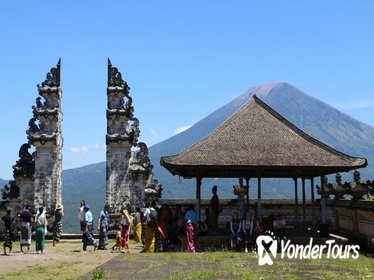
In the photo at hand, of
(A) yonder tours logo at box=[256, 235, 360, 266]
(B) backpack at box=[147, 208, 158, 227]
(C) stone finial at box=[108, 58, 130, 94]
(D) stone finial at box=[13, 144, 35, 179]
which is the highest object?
(C) stone finial at box=[108, 58, 130, 94]

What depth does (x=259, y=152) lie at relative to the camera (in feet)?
60.3

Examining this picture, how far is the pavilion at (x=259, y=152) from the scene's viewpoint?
17859mm

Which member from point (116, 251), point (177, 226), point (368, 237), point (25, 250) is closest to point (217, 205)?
point (177, 226)

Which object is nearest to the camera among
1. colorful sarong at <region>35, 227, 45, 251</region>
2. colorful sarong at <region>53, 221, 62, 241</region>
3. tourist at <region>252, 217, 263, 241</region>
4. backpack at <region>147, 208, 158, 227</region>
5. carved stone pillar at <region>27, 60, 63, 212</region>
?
tourist at <region>252, 217, 263, 241</region>

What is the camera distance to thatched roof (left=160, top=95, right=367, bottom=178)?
703 inches

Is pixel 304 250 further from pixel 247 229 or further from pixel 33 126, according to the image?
pixel 33 126

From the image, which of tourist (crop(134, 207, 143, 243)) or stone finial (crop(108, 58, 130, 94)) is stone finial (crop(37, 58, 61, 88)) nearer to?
stone finial (crop(108, 58, 130, 94))

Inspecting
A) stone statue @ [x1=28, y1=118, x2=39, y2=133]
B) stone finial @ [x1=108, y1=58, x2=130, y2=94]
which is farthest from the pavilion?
stone statue @ [x1=28, y1=118, x2=39, y2=133]

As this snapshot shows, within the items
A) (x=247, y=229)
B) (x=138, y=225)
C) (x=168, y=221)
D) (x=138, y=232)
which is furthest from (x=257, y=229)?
(x=138, y=232)

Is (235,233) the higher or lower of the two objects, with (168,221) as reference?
lower

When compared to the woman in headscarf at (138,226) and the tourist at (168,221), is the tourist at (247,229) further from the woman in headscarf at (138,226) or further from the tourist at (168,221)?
the woman in headscarf at (138,226)

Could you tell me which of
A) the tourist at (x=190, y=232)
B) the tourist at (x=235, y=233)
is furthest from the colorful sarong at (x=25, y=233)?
the tourist at (x=235, y=233)

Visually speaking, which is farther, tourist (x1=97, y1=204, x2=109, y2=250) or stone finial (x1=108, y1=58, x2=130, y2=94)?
stone finial (x1=108, y1=58, x2=130, y2=94)

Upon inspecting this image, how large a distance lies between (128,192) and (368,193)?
1080 centimetres
